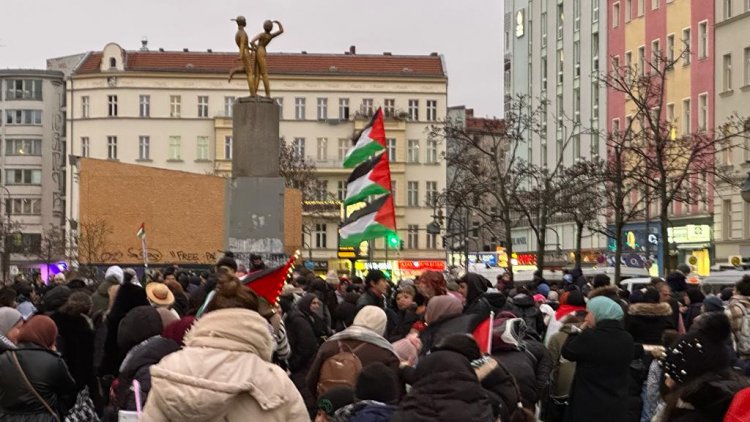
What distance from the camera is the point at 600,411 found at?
42.3 feet

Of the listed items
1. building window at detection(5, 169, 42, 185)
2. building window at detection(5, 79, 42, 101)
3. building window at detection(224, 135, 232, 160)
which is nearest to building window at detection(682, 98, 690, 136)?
building window at detection(224, 135, 232, 160)

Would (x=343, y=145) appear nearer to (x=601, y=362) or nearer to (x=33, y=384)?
(x=601, y=362)

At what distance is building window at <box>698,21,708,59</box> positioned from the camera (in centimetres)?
6756

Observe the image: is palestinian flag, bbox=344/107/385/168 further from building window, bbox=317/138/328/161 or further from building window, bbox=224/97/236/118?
building window, bbox=317/138/328/161

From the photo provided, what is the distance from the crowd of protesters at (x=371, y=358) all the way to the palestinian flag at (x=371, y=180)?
7826mm

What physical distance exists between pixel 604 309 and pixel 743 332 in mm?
3108

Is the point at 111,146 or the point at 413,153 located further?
the point at 413,153

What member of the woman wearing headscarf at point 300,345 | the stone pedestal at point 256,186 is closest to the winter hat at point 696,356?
the woman wearing headscarf at point 300,345

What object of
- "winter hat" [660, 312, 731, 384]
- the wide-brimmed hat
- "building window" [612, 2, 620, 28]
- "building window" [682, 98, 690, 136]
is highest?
"building window" [612, 2, 620, 28]

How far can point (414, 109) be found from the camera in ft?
392

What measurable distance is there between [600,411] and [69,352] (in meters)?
4.70

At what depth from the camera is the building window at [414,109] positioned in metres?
119

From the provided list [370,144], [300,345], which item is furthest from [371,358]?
[370,144]

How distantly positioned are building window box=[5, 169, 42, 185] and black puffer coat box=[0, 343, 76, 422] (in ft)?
416
